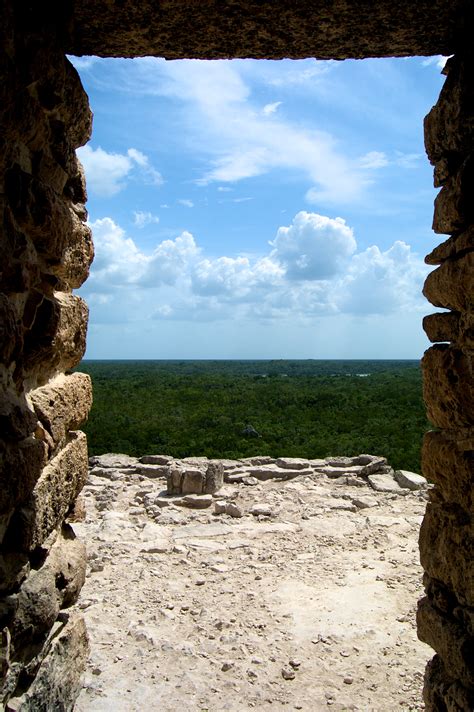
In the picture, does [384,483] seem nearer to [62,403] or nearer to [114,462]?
[114,462]

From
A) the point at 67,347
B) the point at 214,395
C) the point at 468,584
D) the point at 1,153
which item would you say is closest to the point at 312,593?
the point at 468,584

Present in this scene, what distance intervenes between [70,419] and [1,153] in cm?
123

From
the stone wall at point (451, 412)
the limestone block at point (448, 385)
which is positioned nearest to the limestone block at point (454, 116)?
the stone wall at point (451, 412)

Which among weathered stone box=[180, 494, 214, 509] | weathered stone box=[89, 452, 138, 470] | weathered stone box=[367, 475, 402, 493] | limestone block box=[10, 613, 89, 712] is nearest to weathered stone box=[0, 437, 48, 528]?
limestone block box=[10, 613, 89, 712]

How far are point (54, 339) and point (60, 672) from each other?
1.45 m

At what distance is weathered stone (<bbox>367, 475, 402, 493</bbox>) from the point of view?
315 inches

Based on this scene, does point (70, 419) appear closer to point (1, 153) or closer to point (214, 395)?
point (1, 153)

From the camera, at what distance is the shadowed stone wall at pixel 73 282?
1983 millimetres

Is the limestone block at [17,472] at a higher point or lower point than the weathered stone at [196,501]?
higher

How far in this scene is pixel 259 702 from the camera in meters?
3.21

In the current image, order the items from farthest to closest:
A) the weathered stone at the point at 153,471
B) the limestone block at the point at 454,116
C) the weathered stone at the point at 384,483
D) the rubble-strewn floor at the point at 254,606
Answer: the weathered stone at the point at 153,471
the weathered stone at the point at 384,483
the rubble-strewn floor at the point at 254,606
the limestone block at the point at 454,116

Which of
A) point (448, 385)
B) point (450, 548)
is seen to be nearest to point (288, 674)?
point (450, 548)

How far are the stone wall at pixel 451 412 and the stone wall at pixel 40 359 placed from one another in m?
1.61

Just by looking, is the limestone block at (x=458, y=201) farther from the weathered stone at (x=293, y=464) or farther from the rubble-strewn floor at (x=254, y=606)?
the weathered stone at (x=293, y=464)
